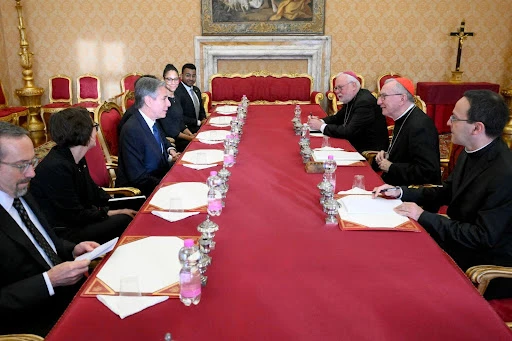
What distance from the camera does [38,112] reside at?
24.5 ft

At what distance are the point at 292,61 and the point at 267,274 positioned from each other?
687 cm

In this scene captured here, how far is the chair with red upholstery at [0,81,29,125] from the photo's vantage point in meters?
6.47

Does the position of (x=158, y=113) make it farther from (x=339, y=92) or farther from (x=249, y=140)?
(x=339, y=92)

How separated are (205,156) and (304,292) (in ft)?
5.82

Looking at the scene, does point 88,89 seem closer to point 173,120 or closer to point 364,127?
point 173,120

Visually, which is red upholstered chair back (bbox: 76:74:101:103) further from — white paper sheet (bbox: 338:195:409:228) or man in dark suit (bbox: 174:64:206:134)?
white paper sheet (bbox: 338:195:409:228)

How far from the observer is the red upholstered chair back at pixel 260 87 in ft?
24.8

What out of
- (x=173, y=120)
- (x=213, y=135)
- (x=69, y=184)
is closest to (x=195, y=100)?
(x=173, y=120)

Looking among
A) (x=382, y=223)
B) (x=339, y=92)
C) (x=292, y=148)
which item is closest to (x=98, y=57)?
(x=339, y=92)

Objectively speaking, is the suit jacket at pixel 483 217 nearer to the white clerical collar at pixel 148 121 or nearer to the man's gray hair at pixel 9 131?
the man's gray hair at pixel 9 131

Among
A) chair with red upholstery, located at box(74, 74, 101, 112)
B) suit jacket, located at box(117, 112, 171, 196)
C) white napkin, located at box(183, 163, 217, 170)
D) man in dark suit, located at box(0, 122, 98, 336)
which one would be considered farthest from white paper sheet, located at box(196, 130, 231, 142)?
chair with red upholstery, located at box(74, 74, 101, 112)

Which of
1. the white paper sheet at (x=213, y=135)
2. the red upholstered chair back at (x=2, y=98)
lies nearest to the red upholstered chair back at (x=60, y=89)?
the red upholstered chair back at (x=2, y=98)

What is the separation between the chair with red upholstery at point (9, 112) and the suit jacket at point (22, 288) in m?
5.51

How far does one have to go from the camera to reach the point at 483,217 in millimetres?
1831
